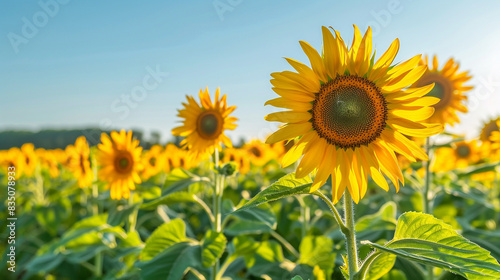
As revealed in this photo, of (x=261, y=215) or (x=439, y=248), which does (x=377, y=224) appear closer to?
(x=261, y=215)

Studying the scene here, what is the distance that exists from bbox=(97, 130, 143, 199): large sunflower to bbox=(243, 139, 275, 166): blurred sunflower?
3.07 meters

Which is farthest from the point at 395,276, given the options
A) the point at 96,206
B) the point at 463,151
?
the point at 463,151

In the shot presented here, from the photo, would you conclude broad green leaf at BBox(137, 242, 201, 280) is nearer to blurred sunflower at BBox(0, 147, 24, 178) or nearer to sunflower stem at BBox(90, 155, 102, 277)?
sunflower stem at BBox(90, 155, 102, 277)

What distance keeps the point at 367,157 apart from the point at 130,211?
2397 millimetres

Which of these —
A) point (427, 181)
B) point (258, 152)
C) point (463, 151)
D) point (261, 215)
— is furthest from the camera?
point (258, 152)

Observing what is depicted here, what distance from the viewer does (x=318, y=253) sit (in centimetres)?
277

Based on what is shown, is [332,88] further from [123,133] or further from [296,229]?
[123,133]

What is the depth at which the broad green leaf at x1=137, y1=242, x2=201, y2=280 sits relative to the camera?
2.30m

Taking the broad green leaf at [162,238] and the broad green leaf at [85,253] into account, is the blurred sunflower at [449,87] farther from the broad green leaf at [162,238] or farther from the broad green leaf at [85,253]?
the broad green leaf at [85,253]

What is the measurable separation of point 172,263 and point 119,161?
2.28 meters

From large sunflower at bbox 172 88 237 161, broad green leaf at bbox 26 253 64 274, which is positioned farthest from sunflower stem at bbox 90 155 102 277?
large sunflower at bbox 172 88 237 161

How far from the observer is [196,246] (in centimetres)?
252

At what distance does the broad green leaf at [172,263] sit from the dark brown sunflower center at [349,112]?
1198mm

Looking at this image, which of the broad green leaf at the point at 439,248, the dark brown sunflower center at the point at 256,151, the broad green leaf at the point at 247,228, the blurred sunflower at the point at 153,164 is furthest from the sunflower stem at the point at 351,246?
the dark brown sunflower center at the point at 256,151
